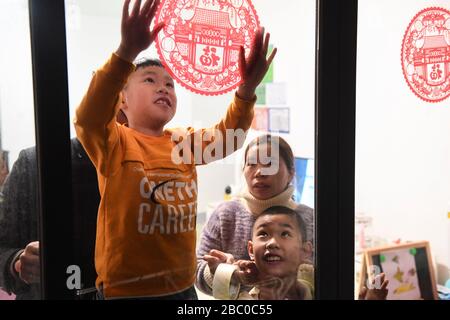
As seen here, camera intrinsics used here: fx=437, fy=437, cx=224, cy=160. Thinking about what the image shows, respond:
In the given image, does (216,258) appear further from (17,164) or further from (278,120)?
(17,164)

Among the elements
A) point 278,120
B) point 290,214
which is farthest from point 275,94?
point 290,214

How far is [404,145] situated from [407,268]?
0.52 meters

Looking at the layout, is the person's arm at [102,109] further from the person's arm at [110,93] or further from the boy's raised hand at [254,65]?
the boy's raised hand at [254,65]

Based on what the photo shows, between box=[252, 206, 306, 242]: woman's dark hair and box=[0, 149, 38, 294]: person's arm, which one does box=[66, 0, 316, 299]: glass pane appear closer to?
box=[252, 206, 306, 242]: woman's dark hair

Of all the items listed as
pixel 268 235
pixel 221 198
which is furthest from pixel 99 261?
pixel 268 235

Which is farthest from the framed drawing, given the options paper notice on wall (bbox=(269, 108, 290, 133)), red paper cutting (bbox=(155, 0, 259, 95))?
red paper cutting (bbox=(155, 0, 259, 95))

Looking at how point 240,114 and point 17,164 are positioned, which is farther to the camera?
point 240,114

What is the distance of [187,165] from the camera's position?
4.72ft

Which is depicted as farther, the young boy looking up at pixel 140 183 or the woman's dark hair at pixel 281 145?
the woman's dark hair at pixel 281 145

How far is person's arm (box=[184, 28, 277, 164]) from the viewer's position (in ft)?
4.80

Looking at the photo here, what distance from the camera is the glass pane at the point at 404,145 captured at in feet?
5.58

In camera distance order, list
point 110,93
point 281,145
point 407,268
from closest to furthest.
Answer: point 110,93
point 281,145
point 407,268

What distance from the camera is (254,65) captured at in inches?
58.6

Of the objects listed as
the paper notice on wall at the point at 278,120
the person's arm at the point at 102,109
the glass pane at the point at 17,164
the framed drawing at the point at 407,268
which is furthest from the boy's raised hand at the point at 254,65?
the framed drawing at the point at 407,268
